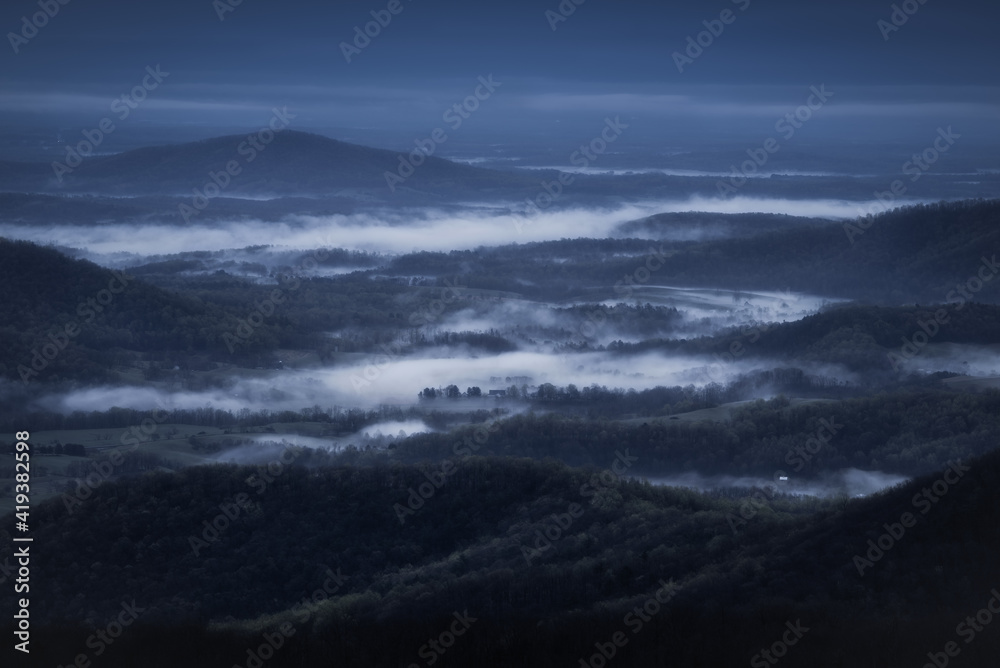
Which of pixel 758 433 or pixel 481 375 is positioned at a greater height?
pixel 481 375

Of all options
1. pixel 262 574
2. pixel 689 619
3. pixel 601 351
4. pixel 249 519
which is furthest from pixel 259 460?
pixel 601 351

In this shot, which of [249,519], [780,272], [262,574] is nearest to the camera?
[262,574]

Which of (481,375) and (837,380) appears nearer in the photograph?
(837,380)

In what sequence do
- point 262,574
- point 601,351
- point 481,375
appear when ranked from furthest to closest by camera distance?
point 601,351 → point 481,375 → point 262,574

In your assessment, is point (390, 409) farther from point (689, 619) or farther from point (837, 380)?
point (689, 619)

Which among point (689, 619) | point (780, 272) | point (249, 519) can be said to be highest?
point (780, 272)

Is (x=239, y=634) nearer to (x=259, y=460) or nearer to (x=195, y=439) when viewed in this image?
(x=259, y=460)
